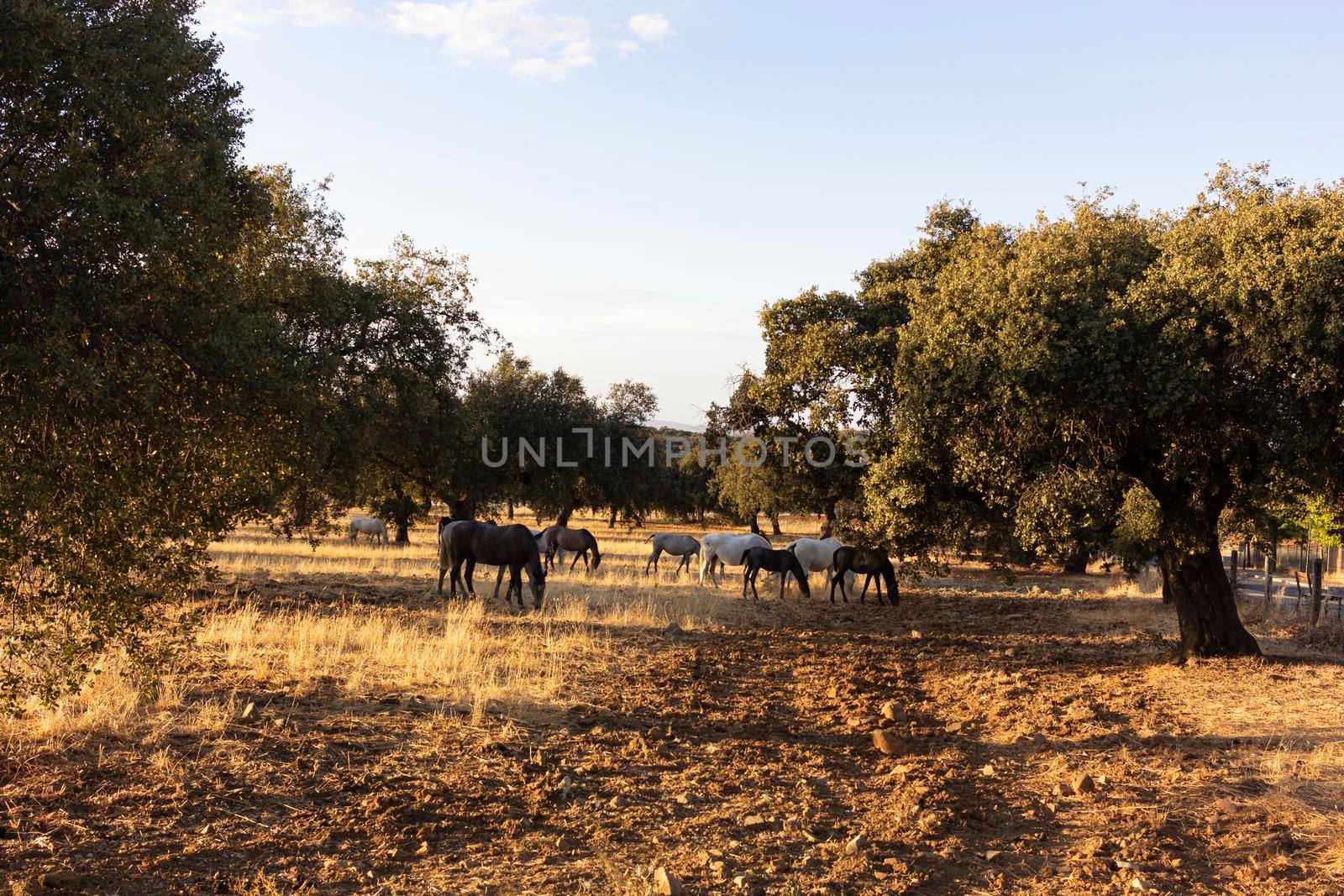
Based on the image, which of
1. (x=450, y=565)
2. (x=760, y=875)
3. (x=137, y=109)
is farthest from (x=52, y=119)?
(x=450, y=565)

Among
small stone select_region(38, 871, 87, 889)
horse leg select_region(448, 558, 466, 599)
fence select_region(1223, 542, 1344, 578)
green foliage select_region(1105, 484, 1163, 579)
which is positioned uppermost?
green foliage select_region(1105, 484, 1163, 579)

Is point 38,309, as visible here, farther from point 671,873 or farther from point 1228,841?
point 1228,841

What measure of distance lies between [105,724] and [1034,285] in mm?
11977

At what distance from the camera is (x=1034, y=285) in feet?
40.7

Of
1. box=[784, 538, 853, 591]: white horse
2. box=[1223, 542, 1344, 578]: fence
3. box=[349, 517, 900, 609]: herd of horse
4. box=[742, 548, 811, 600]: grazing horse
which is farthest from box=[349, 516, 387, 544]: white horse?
box=[1223, 542, 1344, 578]: fence

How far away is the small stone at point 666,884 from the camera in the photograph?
550cm

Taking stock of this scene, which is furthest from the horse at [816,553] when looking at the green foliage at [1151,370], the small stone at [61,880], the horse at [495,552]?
the small stone at [61,880]

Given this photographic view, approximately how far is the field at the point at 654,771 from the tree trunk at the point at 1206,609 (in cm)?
54

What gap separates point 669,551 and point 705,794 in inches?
939

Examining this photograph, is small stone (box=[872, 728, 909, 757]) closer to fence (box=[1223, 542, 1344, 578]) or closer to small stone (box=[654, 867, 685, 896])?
small stone (box=[654, 867, 685, 896])

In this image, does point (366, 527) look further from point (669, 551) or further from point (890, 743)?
point (890, 743)

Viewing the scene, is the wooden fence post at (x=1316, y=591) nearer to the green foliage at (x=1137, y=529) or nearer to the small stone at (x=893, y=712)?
the green foliage at (x=1137, y=529)

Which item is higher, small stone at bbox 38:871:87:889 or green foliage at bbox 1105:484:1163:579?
green foliage at bbox 1105:484:1163:579

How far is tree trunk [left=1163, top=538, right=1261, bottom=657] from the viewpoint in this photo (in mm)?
14328
